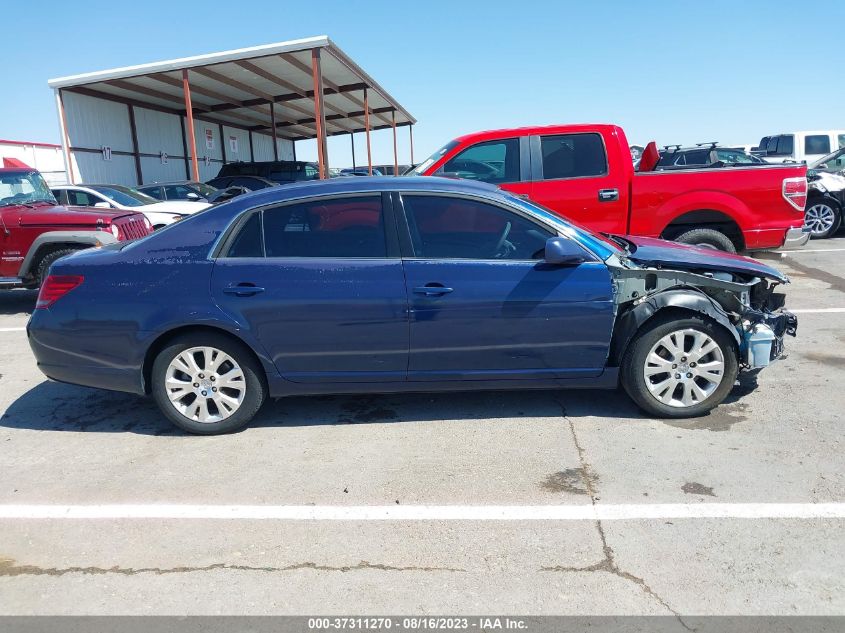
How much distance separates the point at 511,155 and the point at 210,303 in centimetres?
467

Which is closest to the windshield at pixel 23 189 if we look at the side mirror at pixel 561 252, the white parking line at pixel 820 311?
the side mirror at pixel 561 252

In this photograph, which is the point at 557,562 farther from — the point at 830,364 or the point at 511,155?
the point at 511,155

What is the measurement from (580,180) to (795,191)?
8.03ft

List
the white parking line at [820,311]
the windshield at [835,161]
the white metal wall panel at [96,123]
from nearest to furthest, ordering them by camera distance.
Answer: the white parking line at [820,311], the windshield at [835,161], the white metal wall panel at [96,123]

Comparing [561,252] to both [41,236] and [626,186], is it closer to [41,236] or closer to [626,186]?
[626,186]

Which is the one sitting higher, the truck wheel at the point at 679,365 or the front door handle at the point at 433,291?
the front door handle at the point at 433,291

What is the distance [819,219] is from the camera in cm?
1246

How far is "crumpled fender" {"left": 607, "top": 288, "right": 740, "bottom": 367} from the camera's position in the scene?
13.3ft

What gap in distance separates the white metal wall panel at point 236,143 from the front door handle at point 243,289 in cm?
2621

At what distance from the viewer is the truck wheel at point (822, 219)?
40.3 ft

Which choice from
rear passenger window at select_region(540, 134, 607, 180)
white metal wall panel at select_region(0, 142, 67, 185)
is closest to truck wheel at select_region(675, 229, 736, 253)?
rear passenger window at select_region(540, 134, 607, 180)

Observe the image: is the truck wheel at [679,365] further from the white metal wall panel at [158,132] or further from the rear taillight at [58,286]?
the white metal wall panel at [158,132]

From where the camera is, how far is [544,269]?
13.2 feet

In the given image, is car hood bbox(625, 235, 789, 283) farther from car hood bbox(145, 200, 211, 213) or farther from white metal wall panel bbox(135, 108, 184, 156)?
white metal wall panel bbox(135, 108, 184, 156)
